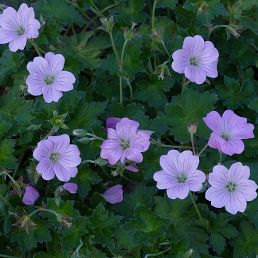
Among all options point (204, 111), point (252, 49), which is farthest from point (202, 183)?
point (252, 49)

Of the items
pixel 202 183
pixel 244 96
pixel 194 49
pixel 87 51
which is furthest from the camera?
pixel 87 51

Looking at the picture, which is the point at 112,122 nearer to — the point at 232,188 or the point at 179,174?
the point at 179,174

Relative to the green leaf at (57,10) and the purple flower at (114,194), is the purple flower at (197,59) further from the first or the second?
the green leaf at (57,10)

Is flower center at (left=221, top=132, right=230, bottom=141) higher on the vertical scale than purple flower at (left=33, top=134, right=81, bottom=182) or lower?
higher

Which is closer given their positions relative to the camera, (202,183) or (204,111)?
(202,183)

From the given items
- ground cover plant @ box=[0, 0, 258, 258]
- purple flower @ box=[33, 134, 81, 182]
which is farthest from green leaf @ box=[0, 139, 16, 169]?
purple flower @ box=[33, 134, 81, 182]

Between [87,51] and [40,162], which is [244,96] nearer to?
[87,51]

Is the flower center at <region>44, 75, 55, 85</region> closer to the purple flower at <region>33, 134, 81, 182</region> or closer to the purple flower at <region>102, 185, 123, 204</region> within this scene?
the purple flower at <region>33, 134, 81, 182</region>
